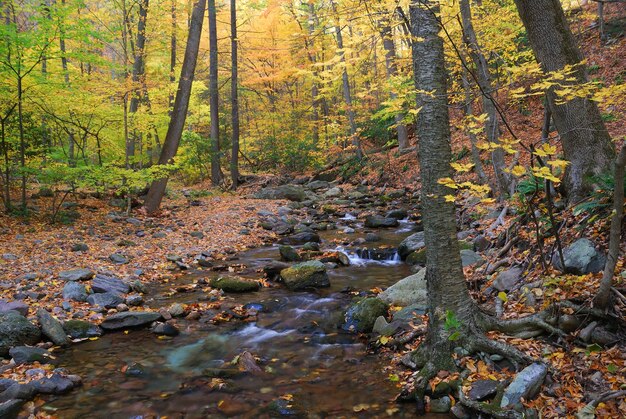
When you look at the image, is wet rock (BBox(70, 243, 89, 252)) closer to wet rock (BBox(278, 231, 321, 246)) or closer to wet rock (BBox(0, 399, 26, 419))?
wet rock (BBox(278, 231, 321, 246))

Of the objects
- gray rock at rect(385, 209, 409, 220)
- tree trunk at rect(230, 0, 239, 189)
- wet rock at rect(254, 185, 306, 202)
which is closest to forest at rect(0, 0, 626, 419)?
gray rock at rect(385, 209, 409, 220)

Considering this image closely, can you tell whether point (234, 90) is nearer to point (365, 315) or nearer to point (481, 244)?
point (481, 244)

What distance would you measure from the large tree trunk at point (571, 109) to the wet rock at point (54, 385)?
6.71 meters

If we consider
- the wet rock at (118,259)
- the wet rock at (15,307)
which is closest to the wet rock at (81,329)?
the wet rock at (15,307)

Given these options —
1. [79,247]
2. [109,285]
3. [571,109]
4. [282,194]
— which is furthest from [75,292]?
[282,194]

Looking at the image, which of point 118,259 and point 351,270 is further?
point 351,270

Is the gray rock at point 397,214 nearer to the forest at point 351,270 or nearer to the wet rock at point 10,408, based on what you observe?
the forest at point 351,270

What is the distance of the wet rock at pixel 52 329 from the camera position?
550 cm

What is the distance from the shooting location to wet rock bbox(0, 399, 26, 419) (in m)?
3.84

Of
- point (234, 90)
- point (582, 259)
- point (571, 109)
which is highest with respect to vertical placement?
point (234, 90)

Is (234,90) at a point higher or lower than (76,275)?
higher

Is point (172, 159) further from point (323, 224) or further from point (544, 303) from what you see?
point (544, 303)

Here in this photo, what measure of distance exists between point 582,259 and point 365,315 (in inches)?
111

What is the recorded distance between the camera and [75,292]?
6.82 m
